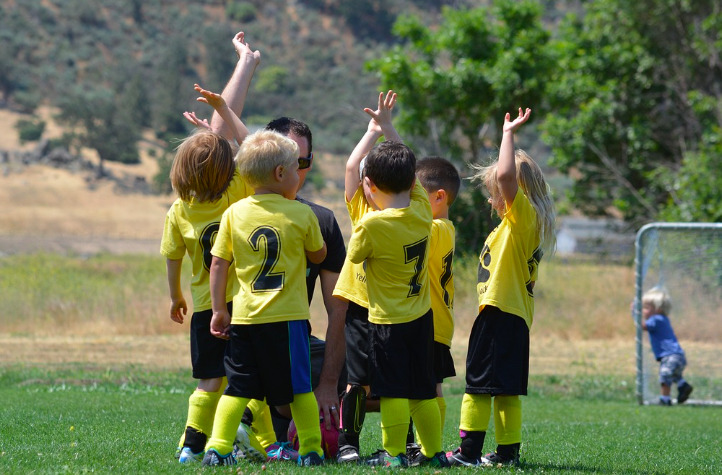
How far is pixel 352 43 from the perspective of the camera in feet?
329

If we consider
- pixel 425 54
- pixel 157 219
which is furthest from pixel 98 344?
pixel 157 219

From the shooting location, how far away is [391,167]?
5.24 metres

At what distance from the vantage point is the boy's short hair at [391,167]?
17.1ft

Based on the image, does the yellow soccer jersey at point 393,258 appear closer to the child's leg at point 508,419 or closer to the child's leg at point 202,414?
the child's leg at point 508,419

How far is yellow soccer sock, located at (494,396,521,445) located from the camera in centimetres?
557

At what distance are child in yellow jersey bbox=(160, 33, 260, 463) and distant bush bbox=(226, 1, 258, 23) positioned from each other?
9818 centimetres

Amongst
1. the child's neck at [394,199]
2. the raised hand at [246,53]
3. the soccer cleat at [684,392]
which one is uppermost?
the raised hand at [246,53]

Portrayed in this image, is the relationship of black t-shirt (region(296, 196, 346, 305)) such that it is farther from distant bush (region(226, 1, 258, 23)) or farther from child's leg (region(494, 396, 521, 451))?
distant bush (region(226, 1, 258, 23))

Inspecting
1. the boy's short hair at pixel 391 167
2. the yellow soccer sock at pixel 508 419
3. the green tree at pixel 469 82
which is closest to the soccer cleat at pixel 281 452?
the yellow soccer sock at pixel 508 419

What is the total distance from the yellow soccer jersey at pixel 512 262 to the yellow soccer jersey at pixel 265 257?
3.82 ft

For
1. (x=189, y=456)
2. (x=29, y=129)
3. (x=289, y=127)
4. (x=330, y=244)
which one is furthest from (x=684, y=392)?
(x=29, y=129)

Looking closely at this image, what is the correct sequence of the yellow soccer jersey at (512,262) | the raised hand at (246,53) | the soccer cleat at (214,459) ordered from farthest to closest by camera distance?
the raised hand at (246,53) → the yellow soccer jersey at (512,262) → the soccer cleat at (214,459)

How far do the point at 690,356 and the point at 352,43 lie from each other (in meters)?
88.8

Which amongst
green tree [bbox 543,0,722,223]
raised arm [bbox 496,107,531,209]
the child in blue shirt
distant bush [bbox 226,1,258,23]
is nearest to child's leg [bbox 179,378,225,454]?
raised arm [bbox 496,107,531,209]
